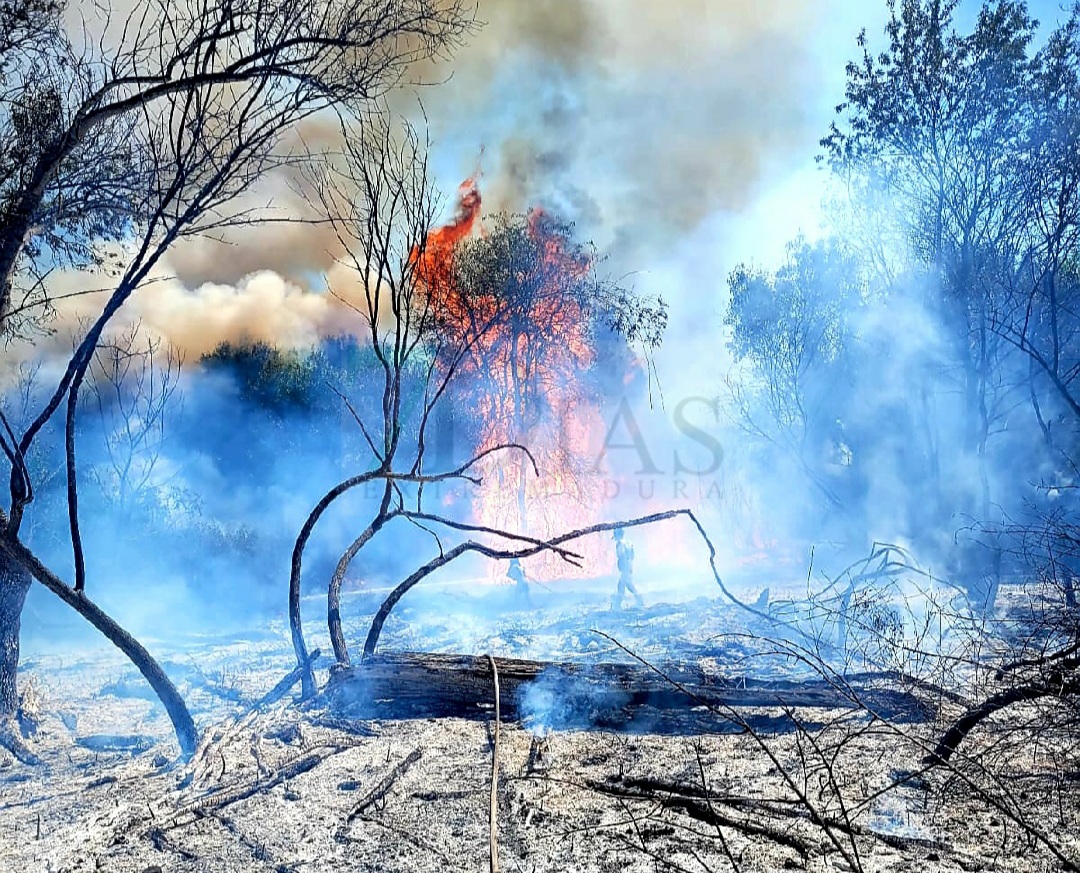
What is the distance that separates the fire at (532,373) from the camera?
1889cm

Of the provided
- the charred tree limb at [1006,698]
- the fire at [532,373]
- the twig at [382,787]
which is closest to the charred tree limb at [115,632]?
the twig at [382,787]

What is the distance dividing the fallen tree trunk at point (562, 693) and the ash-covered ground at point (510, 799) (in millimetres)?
141

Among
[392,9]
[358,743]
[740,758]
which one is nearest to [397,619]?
[358,743]

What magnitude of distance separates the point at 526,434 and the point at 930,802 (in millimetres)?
17229

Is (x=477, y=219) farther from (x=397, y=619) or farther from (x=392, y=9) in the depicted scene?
(x=392, y=9)

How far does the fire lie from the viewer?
62.0 feet

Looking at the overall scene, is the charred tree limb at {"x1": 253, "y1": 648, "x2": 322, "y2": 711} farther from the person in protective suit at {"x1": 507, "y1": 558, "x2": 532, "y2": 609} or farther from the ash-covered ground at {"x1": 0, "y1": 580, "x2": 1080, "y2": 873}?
the person in protective suit at {"x1": 507, "y1": 558, "x2": 532, "y2": 609}

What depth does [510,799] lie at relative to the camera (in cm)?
371

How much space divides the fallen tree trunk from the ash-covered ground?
5.6 inches

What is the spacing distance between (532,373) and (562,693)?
1527 centimetres

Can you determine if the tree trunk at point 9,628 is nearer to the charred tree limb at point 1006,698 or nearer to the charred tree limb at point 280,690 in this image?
the charred tree limb at point 280,690

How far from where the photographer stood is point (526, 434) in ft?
66.9

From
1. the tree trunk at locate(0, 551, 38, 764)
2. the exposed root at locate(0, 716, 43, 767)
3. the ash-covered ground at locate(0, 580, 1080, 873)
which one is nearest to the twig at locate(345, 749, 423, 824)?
the ash-covered ground at locate(0, 580, 1080, 873)

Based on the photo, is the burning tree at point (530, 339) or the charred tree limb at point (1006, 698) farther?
the burning tree at point (530, 339)
